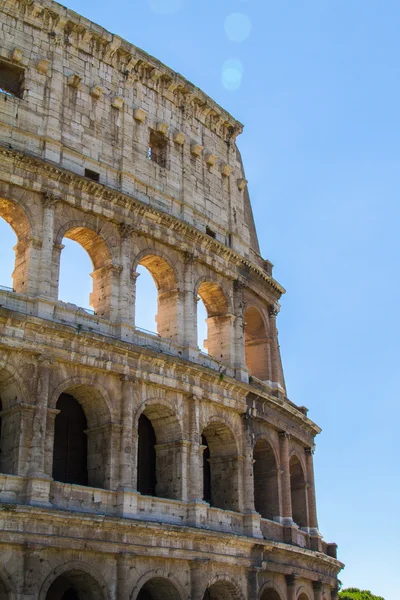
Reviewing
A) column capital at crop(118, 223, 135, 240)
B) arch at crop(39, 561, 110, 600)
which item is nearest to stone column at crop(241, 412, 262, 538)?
arch at crop(39, 561, 110, 600)

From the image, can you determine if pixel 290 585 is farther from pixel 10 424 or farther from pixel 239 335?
pixel 10 424

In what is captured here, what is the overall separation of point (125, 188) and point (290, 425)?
31.0ft

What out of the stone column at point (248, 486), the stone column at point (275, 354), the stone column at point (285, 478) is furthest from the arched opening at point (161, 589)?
the stone column at point (275, 354)

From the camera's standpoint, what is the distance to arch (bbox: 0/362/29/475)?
18.4 metres

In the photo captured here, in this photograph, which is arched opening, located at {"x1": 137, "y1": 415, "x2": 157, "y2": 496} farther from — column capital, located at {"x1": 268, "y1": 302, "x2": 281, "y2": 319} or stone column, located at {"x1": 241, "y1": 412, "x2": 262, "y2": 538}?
column capital, located at {"x1": 268, "y1": 302, "x2": 281, "y2": 319}

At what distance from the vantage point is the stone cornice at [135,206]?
2067 centimetres

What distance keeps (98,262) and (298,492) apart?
11062 millimetres

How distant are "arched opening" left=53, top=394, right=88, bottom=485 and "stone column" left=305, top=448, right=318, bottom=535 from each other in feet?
32.6

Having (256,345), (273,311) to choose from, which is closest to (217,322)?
(256,345)

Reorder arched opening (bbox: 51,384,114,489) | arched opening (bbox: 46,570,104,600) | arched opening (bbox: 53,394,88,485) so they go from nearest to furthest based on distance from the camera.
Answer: arched opening (bbox: 46,570,104,600), arched opening (bbox: 51,384,114,489), arched opening (bbox: 53,394,88,485)

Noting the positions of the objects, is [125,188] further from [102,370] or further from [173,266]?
[102,370]

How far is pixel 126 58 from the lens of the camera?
967 inches

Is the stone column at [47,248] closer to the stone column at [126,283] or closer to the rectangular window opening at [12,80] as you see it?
the stone column at [126,283]

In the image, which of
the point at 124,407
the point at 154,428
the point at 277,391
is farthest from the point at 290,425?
the point at 124,407
